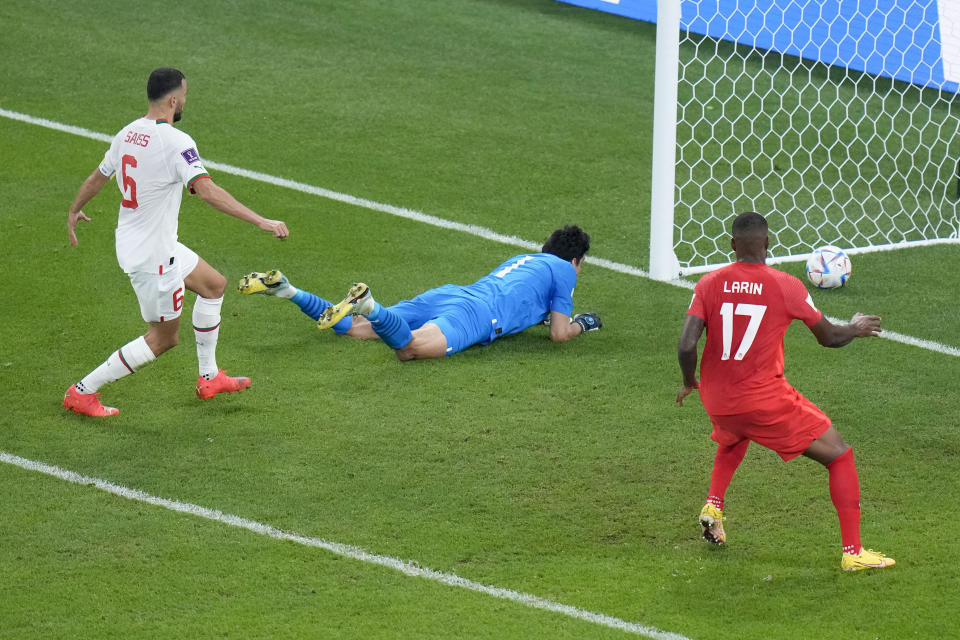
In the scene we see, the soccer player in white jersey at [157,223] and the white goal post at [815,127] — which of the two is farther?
the white goal post at [815,127]

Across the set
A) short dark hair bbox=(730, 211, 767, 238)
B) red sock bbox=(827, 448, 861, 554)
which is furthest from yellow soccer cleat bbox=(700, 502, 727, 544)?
short dark hair bbox=(730, 211, 767, 238)

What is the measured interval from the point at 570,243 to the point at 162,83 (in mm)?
2891

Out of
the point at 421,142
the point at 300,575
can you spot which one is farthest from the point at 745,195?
the point at 300,575

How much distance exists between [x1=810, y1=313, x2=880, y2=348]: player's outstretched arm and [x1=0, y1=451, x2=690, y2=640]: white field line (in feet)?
4.42

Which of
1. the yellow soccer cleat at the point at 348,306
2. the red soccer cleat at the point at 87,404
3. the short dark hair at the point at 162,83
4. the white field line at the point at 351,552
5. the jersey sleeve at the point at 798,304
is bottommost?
the white field line at the point at 351,552

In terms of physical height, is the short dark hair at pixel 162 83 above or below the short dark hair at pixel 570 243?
above

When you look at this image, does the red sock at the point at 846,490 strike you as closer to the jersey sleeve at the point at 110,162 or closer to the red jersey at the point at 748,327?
the red jersey at the point at 748,327

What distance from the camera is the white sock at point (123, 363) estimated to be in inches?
267

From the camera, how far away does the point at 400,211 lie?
10078mm

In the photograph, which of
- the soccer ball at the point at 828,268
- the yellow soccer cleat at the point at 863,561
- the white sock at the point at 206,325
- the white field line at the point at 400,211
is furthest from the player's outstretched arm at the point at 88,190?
the soccer ball at the point at 828,268

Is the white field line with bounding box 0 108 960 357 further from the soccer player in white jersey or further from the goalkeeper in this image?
the soccer player in white jersey

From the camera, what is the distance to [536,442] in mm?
6730

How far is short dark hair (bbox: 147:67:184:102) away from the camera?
21.0ft

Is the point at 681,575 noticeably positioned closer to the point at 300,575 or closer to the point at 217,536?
the point at 300,575
